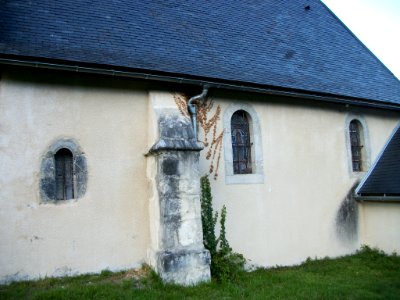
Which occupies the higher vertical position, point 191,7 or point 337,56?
point 191,7

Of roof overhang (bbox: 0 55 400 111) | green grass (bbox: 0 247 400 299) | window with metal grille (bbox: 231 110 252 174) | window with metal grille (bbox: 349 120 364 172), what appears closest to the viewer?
green grass (bbox: 0 247 400 299)

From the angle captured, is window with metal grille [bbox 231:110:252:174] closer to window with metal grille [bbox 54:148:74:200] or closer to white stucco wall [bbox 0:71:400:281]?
white stucco wall [bbox 0:71:400:281]

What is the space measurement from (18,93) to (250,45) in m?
5.59

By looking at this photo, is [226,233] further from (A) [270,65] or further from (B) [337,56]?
(B) [337,56]

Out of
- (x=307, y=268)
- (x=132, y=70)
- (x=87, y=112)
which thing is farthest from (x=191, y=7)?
(x=307, y=268)

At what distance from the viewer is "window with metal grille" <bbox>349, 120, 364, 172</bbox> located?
9.76 metres

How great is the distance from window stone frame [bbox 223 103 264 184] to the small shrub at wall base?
810 millimetres

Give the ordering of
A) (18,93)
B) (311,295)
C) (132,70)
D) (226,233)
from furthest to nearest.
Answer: (226,233), (132,70), (18,93), (311,295)

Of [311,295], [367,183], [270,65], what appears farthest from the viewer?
[367,183]

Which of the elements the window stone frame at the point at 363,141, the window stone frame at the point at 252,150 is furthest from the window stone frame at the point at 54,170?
the window stone frame at the point at 363,141

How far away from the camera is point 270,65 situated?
8773 millimetres

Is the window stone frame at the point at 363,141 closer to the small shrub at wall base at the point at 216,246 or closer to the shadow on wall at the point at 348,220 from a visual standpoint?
the shadow on wall at the point at 348,220

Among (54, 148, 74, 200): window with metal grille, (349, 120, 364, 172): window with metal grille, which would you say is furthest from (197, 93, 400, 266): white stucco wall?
(54, 148, 74, 200): window with metal grille

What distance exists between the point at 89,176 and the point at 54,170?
0.59 metres
